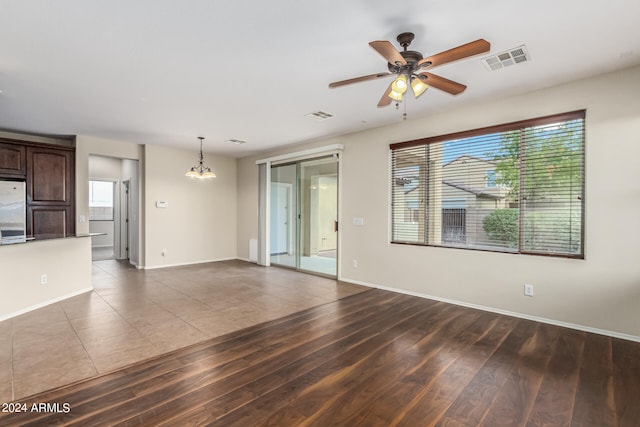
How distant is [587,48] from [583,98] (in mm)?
828

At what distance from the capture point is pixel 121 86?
3.55 metres

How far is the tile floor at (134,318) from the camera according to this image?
254 centimetres

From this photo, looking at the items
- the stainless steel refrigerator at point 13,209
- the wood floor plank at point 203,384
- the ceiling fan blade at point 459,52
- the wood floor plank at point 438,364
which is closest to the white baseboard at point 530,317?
the wood floor plank at point 438,364

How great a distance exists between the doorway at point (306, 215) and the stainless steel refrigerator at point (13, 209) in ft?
14.3

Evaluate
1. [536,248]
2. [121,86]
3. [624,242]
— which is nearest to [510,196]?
[536,248]

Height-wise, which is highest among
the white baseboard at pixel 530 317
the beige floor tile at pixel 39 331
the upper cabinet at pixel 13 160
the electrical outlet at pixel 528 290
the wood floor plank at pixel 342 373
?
the upper cabinet at pixel 13 160

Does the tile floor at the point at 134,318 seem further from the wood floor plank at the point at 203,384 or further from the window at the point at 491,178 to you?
the window at the point at 491,178

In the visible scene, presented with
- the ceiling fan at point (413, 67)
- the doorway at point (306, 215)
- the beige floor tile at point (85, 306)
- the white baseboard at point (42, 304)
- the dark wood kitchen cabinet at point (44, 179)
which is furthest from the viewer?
the doorway at point (306, 215)

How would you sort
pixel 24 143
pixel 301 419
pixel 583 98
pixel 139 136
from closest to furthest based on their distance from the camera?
pixel 301 419, pixel 583 98, pixel 24 143, pixel 139 136

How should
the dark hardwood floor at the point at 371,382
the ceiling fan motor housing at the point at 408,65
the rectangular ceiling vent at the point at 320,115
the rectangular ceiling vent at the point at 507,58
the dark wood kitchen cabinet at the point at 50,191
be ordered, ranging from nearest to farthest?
the dark hardwood floor at the point at 371,382
the ceiling fan motor housing at the point at 408,65
the rectangular ceiling vent at the point at 507,58
the rectangular ceiling vent at the point at 320,115
the dark wood kitchen cabinet at the point at 50,191

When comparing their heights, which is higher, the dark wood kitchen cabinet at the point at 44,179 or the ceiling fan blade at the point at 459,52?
the ceiling fan blade at the point at 459,52

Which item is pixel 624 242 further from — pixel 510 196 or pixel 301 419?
pixel 301 419

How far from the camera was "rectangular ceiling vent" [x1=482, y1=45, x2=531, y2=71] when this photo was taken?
2.79 meters

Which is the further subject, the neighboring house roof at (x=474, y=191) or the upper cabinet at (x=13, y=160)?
the upper cabinet at (x=13, y=160)
